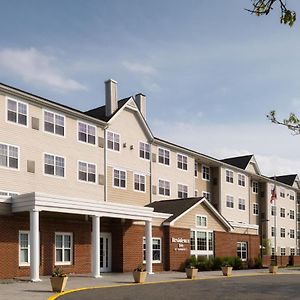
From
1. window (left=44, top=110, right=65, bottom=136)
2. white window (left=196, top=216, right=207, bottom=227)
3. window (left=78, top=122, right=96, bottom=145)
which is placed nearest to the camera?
window (left=44, top=110, right=65, bottom=136)

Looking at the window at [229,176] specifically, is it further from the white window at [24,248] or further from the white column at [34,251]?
the white column at [34,251]

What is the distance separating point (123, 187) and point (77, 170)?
530 centimetres

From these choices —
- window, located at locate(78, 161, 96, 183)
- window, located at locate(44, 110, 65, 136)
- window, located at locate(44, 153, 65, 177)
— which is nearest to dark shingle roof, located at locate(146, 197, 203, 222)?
window, located at locate(78, 161, 96, 183)

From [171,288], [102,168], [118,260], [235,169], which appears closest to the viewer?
[171,288]

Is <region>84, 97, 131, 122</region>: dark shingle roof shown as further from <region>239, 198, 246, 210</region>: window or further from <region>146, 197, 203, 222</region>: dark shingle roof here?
<region>239, 198, 246, 210</region>: window

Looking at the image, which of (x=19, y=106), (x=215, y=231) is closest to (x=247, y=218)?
(x=215, y=231)

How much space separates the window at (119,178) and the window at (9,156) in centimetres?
→ 950

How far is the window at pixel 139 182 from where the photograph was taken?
41531 millimetres

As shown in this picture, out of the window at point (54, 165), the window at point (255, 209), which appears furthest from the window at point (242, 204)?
the window at point (54, 165)

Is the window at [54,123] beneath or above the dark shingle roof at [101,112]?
beneath

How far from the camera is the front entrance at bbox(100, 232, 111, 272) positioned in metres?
34.1

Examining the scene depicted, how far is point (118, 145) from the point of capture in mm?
39969

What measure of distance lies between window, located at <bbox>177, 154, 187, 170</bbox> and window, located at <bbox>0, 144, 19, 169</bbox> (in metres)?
19.4

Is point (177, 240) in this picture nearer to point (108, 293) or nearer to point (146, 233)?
point (146, 233)
